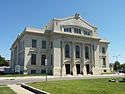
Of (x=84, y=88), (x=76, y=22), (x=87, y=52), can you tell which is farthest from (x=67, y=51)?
(x=84, y=88)

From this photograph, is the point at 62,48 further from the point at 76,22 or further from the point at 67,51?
the point at 76,22

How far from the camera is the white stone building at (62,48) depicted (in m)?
48.4

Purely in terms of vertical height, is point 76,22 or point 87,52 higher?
point 76,22

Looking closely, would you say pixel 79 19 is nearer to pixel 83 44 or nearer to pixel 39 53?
pixel 83 44

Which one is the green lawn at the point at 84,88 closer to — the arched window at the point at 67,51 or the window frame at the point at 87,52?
the arched window at the point at 67,51

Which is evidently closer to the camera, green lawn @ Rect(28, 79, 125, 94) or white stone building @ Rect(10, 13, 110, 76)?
green lawn @ Rect(28, 79, 125, 94)

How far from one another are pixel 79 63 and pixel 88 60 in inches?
146

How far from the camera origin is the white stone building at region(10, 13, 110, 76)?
48406 mm

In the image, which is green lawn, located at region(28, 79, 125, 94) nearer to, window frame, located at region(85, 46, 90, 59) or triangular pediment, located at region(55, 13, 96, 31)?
triangular pediment, located at region(55, 13, 96, 31)

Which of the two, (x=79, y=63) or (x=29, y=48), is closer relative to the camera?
(x=29, y=48)

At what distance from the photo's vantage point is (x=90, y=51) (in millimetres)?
55781

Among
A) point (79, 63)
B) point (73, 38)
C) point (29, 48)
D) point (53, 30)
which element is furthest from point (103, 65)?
point (29, 48)

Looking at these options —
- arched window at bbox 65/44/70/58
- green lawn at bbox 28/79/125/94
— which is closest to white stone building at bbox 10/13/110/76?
arched window at bbox 65/44/70/58

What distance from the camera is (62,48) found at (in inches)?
1971
